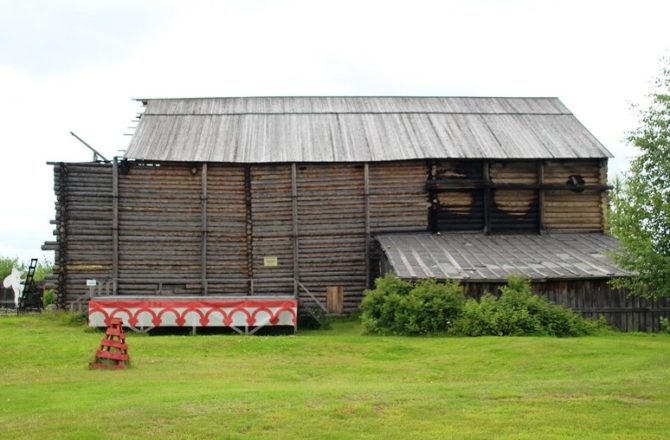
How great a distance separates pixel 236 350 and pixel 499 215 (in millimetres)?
17615

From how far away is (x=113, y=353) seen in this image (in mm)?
19219

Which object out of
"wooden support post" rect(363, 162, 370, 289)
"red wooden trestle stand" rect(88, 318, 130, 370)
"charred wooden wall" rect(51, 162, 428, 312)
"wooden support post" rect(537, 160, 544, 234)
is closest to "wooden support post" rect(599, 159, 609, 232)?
"wooden support post" rect(537, 160, 544, 234)

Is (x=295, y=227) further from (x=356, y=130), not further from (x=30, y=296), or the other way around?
(x=30, y=296)

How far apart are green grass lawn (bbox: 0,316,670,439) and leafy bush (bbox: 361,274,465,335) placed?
5.44 feet

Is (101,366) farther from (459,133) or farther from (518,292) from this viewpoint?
(459,133)

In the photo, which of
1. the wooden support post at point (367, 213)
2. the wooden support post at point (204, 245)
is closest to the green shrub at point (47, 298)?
the wooden support post at point (204, 245)

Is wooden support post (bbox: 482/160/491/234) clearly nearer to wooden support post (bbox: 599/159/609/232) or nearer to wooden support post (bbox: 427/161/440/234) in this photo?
wooden support post (bbox: 427/161/440/234)

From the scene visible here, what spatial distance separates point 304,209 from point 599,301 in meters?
13.7

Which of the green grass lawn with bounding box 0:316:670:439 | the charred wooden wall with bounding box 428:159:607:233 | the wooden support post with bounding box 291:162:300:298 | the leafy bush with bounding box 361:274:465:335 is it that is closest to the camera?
the green grass lawn with bounding box 0:316:670:439

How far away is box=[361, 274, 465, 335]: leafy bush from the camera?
2650cm

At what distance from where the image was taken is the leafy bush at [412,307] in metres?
26.5

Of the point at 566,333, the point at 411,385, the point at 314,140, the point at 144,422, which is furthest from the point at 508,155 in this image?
the point at 144,422

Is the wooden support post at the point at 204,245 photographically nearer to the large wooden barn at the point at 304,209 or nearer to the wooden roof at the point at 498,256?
the large wooden barn at the point at 304,209

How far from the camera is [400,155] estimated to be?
3588 centimetres
